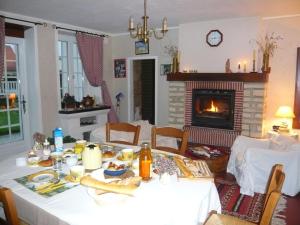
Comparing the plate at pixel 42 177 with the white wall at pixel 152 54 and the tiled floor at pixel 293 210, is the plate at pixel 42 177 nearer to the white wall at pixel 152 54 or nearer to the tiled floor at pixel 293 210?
the tiled floor at pixel 293 210

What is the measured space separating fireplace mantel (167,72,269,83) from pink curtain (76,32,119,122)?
1.51 metres

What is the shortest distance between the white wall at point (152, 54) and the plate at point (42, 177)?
3859 mm

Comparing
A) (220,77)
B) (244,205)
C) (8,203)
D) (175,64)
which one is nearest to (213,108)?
(220,77)

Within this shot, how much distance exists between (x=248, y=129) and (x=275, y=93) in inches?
30.1

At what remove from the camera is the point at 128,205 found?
129 cm

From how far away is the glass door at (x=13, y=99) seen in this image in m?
4.17

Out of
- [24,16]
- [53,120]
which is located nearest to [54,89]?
[53,120]

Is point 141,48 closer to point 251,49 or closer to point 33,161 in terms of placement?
point 251,49

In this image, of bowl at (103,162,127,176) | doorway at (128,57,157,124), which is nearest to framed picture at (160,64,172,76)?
doorway at (128,57,157,124)

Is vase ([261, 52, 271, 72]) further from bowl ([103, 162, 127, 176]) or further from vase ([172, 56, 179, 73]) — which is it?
bowl ([103, 162, 127, 176])

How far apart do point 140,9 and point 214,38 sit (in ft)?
5.11

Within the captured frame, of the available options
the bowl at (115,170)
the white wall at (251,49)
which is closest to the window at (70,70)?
the white wall at (251,49)

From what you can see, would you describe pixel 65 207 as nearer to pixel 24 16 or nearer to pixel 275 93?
pixel 24 16

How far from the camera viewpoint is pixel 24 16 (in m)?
4.11
